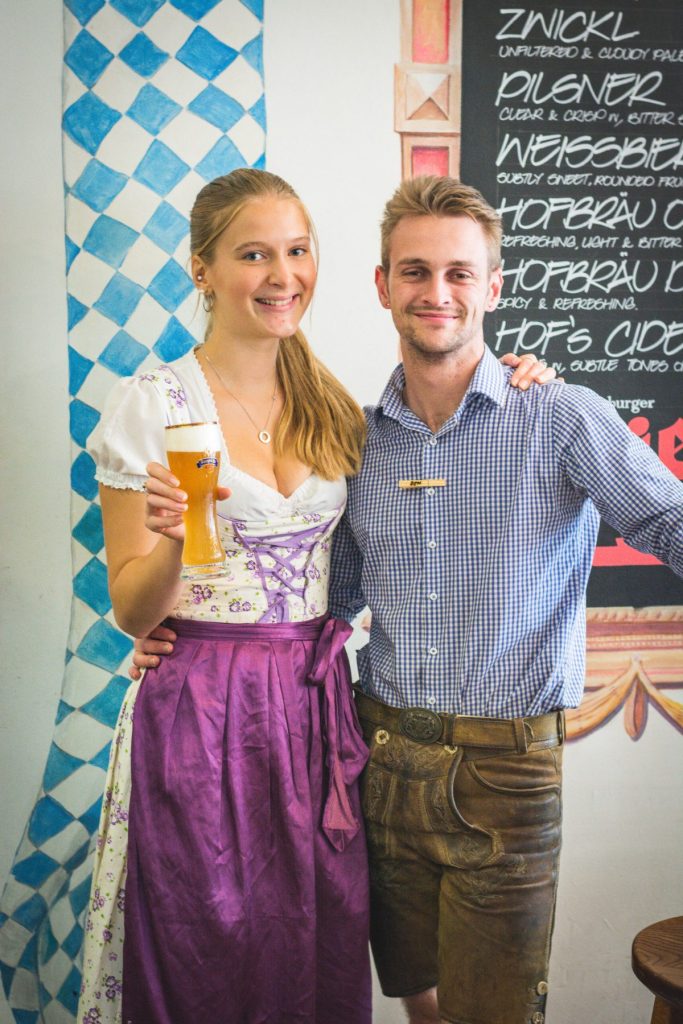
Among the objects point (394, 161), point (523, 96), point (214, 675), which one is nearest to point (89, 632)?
point (214, 675)

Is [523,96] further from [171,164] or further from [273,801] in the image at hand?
[273,801]

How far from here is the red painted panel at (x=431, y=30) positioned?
2.39 meters

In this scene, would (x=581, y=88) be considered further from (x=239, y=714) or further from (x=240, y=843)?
(x=240, y=843)

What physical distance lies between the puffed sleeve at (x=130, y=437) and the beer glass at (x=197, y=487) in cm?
21

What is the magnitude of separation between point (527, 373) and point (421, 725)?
709 mm

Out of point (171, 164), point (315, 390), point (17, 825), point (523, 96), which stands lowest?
point (17, 825)

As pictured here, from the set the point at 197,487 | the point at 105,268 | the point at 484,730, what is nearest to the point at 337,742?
the point at 484,730

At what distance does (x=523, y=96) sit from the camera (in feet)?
7.95

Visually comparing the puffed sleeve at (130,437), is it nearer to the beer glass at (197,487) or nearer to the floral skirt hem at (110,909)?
the beer glass at (197,487)

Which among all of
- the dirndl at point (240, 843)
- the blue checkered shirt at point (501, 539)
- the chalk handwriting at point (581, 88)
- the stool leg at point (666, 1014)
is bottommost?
the stool leg at point (666, 1014)

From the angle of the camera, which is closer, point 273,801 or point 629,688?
point 273,801

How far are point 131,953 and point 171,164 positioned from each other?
5.66 feet

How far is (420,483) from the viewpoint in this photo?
1890 mm

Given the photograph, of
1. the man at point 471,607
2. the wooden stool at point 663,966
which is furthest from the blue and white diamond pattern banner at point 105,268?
the wooden stool at point 663,966
